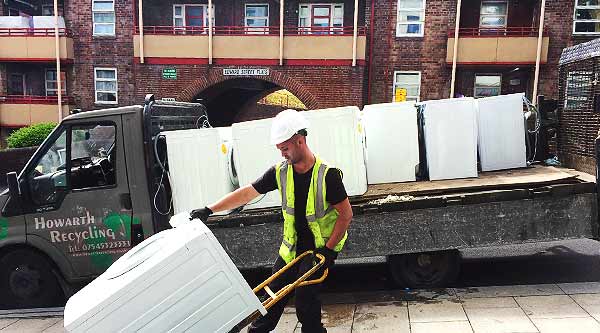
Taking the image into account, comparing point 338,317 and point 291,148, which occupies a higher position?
point 291,148

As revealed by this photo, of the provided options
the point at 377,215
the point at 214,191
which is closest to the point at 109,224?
the point at 214,191

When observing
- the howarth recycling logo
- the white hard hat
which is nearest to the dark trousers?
the white hard hat

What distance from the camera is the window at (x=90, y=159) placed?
4.87 meters

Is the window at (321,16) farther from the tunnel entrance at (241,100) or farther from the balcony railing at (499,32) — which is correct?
the balcony railing at (499,32)

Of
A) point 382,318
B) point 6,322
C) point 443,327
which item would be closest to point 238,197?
point 382,318

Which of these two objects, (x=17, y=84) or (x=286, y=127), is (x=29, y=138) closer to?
(x=17, y=84)

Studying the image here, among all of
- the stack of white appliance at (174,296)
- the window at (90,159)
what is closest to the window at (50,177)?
the window at (90,159)

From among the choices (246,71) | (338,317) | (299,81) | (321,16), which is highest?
(321,16)

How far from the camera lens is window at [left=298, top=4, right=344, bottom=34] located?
1872 centimetres

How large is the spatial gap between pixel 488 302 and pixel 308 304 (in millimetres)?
2323

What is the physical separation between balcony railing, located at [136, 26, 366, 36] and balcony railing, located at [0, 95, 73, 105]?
4.53 metres

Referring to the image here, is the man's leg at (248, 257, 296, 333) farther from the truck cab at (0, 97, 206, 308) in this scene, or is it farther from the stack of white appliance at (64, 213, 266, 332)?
the truck cab at (0, 97, 206, 308)

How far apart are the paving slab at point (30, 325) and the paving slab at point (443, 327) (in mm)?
3848

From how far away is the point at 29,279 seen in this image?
199 inches
